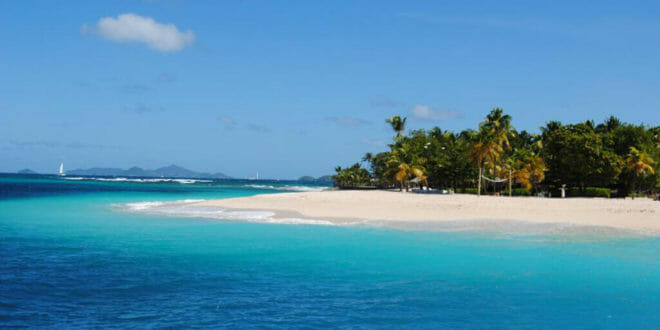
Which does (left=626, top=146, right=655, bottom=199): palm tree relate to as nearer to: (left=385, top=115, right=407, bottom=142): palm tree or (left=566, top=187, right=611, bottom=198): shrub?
(left=566, top=187, right=611, bottom=198): shrub

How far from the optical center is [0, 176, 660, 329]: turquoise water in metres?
11.5

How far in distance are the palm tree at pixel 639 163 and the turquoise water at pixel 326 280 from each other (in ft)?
126

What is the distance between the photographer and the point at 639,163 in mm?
59406

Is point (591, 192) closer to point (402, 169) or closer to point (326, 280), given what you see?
point (402, 169)

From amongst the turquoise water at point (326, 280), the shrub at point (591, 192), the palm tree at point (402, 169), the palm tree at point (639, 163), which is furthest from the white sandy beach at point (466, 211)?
the palm tree at point (402, 169)

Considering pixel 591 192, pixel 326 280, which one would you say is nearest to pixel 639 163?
pixel 591 192

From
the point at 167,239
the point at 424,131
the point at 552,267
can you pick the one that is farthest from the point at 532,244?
the point at 424,131

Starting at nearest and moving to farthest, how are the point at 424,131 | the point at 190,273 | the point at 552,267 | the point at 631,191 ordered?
1. the point at 190,273
2. the point at 552,267
3. the point at 631,191
4. the point at 424,131

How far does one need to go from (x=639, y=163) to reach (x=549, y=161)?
11101mm

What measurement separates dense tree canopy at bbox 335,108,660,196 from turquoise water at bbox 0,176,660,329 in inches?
1493

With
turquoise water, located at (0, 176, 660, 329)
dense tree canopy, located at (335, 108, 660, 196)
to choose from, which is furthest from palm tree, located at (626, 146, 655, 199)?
turquoise water, located at (0, 176, 660, 329)

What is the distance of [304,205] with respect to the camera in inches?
1743

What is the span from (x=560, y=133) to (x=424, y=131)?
37554 mm

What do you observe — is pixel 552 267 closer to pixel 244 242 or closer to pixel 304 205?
pixel 244 242
